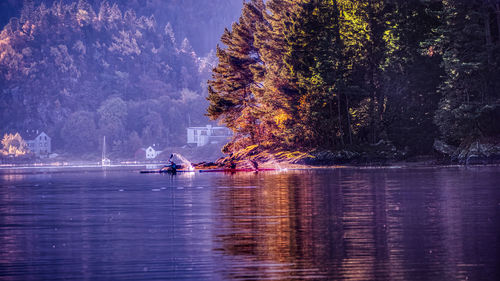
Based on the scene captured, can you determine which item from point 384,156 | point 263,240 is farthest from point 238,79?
point 263,240

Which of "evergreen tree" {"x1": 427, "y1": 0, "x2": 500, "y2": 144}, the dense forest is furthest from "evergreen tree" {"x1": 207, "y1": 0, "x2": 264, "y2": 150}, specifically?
"evergreen tree" {"x1": 427, "y1": 0, "x2": 500, "y2": 144}

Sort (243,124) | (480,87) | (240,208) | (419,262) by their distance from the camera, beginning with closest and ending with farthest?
(419,262) → (240,208) → (480,87) → (243,124)

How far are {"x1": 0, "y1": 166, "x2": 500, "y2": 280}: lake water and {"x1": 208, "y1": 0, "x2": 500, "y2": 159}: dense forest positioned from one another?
136ft

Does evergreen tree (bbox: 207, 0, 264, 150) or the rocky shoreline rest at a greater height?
evergreen tree (bbox: 207, 0, 264, 150)

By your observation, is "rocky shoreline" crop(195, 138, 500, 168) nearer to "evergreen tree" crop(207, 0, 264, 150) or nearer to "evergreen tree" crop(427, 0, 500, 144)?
"evergreen tree" crop(427, 0, 500, 144)

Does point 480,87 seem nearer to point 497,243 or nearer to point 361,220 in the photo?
point 361,220

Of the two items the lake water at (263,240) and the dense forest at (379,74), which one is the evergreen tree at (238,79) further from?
the lake water at (263,240)

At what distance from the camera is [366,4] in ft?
270

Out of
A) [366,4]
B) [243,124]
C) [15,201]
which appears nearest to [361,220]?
[15,201]

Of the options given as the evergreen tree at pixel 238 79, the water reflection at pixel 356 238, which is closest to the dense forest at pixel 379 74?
the evergreen tree at pixel 238 79

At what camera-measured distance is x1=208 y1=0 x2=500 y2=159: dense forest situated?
6969 centimetres

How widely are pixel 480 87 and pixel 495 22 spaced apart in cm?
857

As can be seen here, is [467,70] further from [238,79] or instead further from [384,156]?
[238,79]

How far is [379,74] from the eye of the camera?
84375mm
